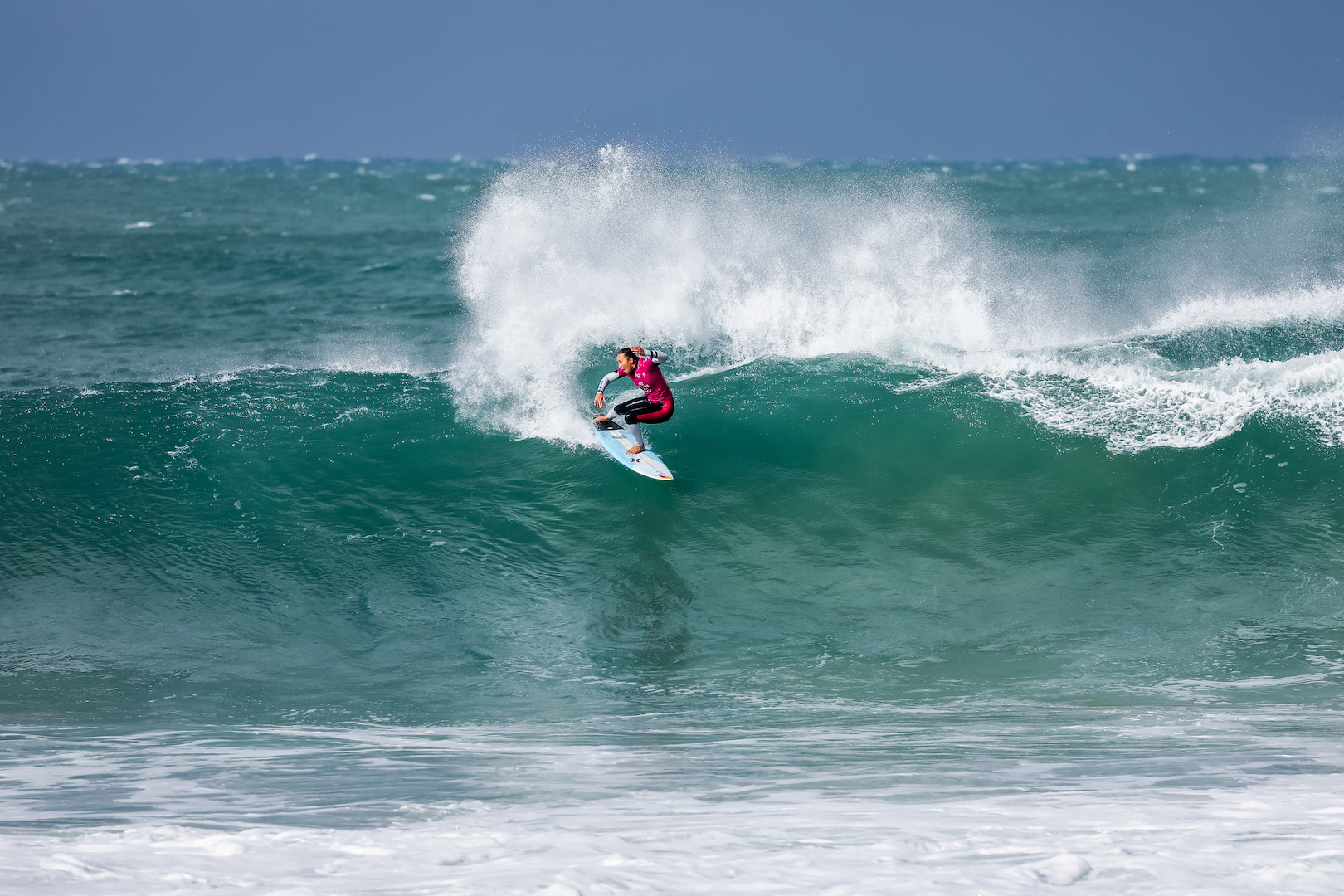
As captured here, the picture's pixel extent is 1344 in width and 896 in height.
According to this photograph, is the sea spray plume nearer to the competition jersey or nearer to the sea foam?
the sea foam

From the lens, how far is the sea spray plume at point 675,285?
15180 millimetres

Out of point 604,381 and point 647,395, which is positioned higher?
point 604,381

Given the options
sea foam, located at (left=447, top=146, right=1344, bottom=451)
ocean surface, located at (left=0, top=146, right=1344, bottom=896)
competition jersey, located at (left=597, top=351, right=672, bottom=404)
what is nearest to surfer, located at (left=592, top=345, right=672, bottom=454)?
competition jersey, located at (left=597, top=351, right=672, bottom=404)

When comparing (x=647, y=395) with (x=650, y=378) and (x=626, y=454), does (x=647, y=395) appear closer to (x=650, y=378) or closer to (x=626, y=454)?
(x=650, y=378)

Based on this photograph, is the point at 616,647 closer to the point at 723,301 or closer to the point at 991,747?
the point at 991,747

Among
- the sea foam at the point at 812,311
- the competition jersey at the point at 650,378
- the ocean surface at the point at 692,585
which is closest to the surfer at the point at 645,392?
the competition jersey at the point at 650,378

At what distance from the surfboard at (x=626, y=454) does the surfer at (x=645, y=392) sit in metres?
0.07

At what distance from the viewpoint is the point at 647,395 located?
11539 mm

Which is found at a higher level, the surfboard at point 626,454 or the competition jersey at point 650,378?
the competition jersey at point 650,378

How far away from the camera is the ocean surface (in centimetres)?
531

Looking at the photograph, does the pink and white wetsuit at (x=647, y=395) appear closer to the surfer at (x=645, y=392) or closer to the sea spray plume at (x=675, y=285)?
the surfer at (x=645, y=392)

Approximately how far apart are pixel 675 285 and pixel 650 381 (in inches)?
275

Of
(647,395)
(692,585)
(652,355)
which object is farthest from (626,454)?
(692,585)

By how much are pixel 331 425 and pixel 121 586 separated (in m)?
3.87
